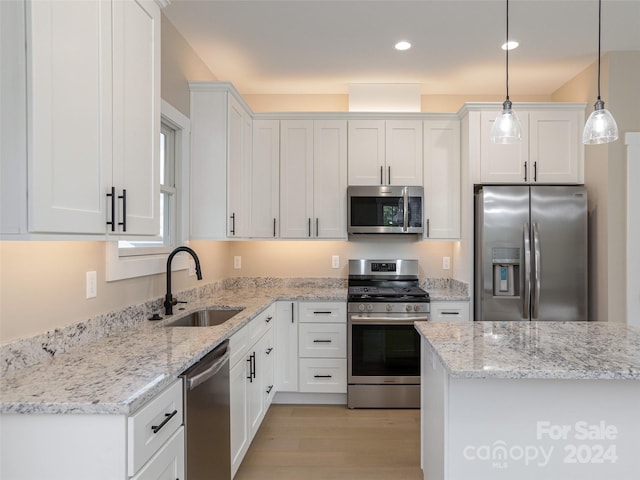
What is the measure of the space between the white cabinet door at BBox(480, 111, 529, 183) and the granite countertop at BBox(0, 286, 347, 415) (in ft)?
8.23

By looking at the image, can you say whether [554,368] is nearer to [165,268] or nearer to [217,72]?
[165,268]

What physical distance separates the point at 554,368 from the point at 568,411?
1.09 ft

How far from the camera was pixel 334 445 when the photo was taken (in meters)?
2.68

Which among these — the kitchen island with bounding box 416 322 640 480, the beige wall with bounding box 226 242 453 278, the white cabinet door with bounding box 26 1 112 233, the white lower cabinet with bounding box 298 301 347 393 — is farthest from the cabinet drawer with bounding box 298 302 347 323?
the white cabinet door with bounding box 26 1 112 233

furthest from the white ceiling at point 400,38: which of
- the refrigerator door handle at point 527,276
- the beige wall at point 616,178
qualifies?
the refrigerator door handle at point 527,276

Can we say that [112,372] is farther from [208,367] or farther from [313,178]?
[313,178]

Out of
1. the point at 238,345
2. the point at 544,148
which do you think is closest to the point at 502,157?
the point at 544,148

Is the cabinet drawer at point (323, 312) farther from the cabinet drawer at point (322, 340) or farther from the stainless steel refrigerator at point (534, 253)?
the stainless steel refrigerator at point (534, 253)

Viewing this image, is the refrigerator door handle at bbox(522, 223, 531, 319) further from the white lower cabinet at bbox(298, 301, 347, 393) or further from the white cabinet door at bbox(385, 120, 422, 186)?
the white lower cabinet at bbox(298, 301, 347, 393)

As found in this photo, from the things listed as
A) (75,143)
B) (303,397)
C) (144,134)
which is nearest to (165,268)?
(144,134)

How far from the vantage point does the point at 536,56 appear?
310 cm

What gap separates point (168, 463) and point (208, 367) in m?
0.40

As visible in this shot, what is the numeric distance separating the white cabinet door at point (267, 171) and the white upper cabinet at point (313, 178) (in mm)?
50

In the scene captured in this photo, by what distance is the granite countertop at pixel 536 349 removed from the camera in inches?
52.8
